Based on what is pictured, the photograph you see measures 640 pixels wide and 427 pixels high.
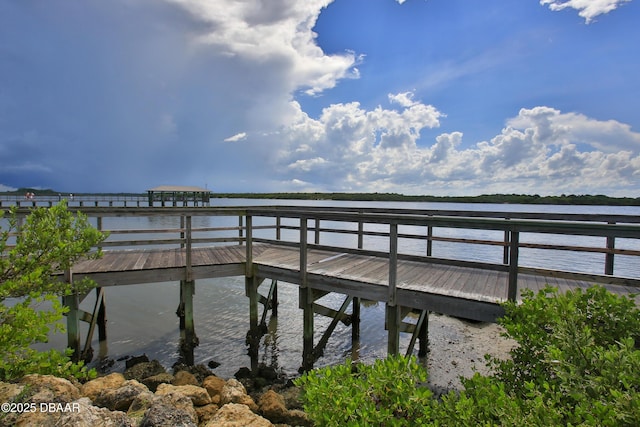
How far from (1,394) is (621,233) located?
615 centimetres

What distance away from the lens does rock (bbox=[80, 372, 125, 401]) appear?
4.26 meters

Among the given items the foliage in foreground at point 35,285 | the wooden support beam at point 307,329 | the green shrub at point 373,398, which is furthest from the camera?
the wooden support beam at point 307,329

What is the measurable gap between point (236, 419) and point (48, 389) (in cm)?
191

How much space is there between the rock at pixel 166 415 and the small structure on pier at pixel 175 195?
45032 millimetres

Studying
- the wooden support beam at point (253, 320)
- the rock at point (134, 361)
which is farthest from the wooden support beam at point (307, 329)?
the rock at point (134, 361)

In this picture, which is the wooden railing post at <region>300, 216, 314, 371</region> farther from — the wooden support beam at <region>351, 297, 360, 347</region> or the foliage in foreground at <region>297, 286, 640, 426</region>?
the foliage in foreground at <region>297, 286, 640, 426</region>

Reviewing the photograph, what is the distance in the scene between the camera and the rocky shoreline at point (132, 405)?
3.08 meters

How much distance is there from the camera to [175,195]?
5006 cm

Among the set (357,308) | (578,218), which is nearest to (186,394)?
(357,308)

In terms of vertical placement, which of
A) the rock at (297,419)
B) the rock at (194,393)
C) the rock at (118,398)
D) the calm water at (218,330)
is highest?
the rock at (118,398)

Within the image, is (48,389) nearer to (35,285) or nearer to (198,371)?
(35,285)

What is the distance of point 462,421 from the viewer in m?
2.09

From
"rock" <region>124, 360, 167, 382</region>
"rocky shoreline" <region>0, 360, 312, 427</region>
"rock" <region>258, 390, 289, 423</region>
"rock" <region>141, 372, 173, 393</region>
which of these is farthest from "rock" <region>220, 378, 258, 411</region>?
"rock" <region>124, 360, 167, 382</region>

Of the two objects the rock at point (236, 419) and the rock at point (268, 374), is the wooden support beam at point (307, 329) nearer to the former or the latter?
the rock at point (268, 374)
